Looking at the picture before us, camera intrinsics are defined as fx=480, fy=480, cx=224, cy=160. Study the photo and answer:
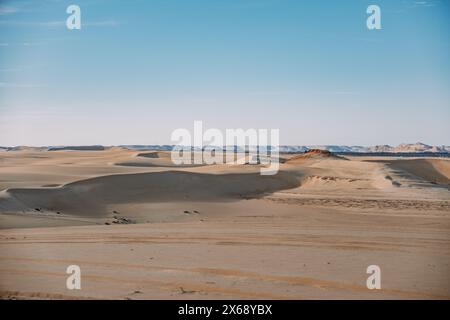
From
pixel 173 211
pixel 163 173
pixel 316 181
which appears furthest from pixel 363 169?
pixel 173 211

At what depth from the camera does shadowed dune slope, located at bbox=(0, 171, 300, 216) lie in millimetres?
15023

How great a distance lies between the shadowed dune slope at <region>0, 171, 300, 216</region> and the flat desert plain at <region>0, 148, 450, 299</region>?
7cm

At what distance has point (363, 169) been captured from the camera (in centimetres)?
2853

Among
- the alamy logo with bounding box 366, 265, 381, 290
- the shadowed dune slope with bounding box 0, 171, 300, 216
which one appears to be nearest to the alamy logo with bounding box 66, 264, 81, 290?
the alamy logo with bounding box 366, 265, 381, 290

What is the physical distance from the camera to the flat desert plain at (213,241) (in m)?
5.95

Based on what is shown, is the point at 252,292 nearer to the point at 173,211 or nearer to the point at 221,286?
the point at 221,286

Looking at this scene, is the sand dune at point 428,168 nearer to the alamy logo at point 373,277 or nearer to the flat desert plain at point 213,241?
the flat desert plain at point 213,241

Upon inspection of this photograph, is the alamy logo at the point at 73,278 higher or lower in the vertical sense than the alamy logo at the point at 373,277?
higher

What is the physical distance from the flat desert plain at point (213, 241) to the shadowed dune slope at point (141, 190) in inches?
2.7

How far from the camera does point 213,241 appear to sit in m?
9.00

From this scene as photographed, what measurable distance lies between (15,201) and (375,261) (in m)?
10.9

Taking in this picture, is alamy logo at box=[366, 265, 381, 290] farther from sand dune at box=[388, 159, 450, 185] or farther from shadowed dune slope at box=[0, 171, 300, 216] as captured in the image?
sand dune at box=[388, 159, 450, 185]

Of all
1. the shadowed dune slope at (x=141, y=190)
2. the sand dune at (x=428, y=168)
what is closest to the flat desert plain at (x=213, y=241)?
the shadowed dune slope at (x=141, y=190)

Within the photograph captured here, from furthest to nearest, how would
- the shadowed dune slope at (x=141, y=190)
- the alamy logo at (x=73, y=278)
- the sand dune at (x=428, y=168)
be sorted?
the sand dune at (x=428, y=168) → the shadowed dune slope at (x=141, y=190) → the alamy logo at (x=73, y=278)
